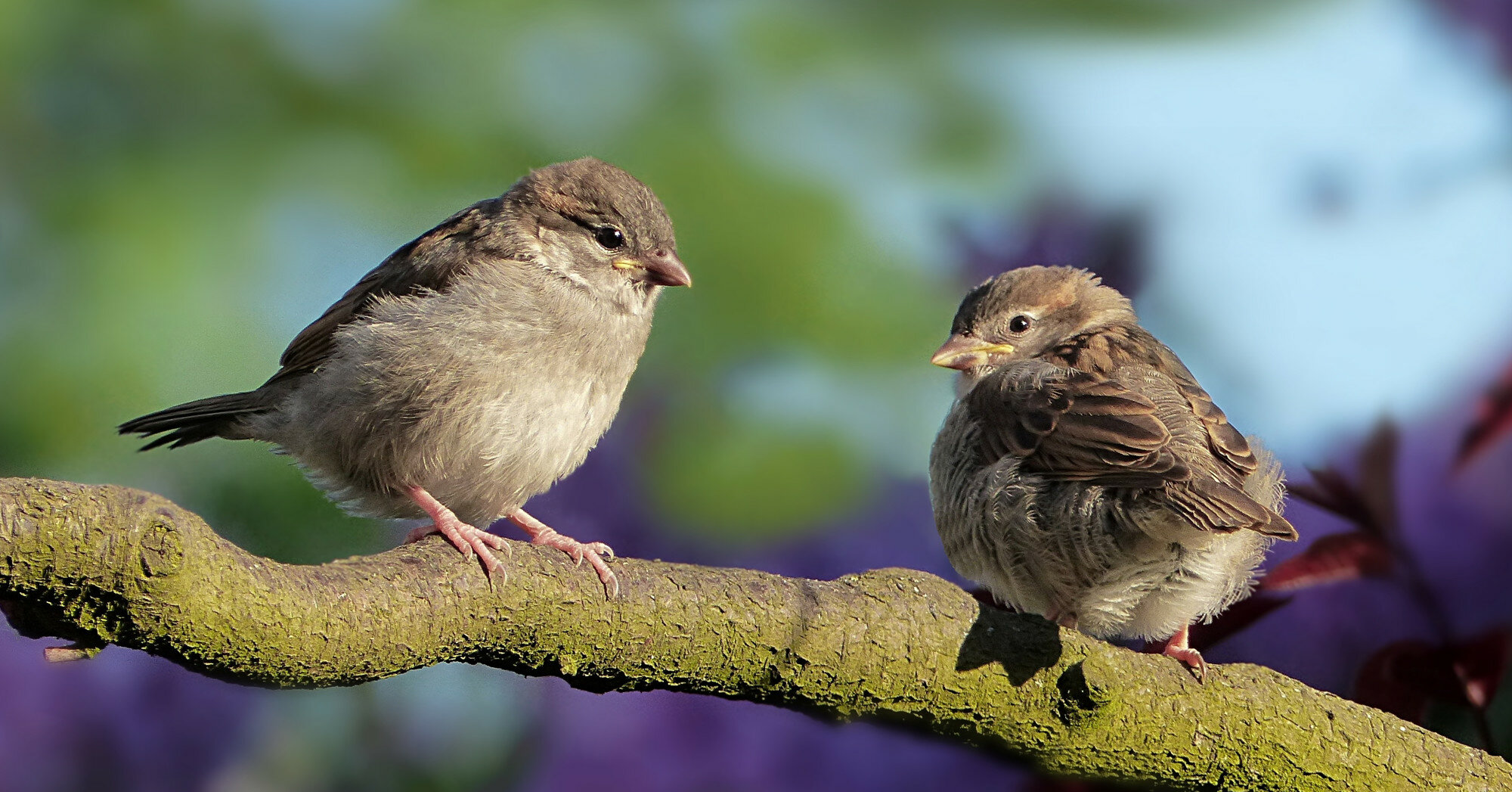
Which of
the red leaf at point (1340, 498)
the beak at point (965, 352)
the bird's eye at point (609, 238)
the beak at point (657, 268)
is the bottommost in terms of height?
the red leaf at point (1340, 498)

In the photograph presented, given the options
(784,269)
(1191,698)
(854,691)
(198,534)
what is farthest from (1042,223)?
(198,534)

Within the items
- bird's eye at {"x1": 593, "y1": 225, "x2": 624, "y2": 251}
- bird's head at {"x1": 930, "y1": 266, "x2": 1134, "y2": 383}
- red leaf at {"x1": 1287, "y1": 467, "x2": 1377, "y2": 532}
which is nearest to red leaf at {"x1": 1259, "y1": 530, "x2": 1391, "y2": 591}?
red leaf at {"x1": 1287, "y1": 467, "x2": 1377, "y2": 532}

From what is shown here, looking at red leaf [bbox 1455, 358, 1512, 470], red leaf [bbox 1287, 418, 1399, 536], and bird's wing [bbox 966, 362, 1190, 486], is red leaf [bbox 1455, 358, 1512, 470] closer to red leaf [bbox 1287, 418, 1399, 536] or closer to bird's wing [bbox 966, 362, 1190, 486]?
red leaf [bbox 1287, 418, 1399, 536]

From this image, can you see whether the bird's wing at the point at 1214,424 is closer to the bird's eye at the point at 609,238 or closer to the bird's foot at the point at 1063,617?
A: the bird's foot at the point at 1063,617

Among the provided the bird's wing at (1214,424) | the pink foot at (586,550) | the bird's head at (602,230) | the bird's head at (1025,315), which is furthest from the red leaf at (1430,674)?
the bird's head at (602,230)

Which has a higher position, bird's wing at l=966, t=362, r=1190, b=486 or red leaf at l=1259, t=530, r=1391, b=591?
bird's wing at l=966, t=362, r=1190, b=486

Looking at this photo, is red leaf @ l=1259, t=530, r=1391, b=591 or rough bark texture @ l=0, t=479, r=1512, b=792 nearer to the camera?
rough bark texture @ l=0, t=479, r=1512, b=792

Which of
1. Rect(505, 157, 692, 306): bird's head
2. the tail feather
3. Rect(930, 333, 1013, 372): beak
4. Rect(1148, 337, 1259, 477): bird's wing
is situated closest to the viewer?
Rect(1148, 337, 1259, 477): bird's wing
